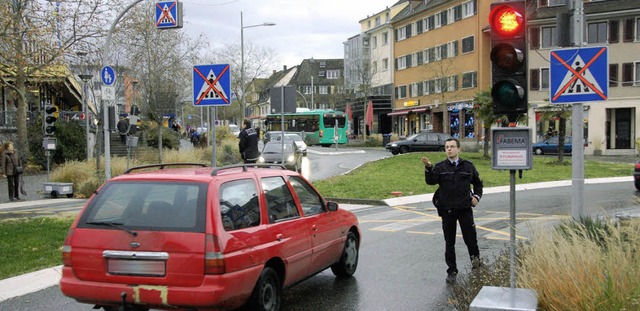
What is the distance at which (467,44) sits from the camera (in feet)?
168

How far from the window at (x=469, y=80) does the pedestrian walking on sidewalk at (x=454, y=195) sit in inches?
1734

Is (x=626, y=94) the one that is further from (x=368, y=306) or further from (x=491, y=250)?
(x=368, y=306)

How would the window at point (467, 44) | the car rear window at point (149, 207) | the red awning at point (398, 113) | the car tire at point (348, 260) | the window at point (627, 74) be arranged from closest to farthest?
1. the car rear window at point (149, 207)
2. the car tire at point (348, 260)
3. the window at point (627, 74)
4. the window at point (467, 44)
5. the red awning at point (398, 113)

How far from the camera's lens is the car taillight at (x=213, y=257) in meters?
4.92

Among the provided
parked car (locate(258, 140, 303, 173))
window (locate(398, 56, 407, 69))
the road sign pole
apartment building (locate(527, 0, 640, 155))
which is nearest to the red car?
the road sign pole

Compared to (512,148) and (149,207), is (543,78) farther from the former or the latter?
(149,207)

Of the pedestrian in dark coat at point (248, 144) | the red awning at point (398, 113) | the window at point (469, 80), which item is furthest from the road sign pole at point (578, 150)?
the red awning at point (398, 113)

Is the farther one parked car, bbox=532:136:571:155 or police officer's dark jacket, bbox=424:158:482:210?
parked car, bbox=532:136:571:155

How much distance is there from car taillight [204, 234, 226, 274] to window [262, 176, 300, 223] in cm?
98

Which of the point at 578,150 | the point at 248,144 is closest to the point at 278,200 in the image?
the point at 578,150

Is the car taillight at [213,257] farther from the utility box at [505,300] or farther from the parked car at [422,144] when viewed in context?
the parked car at [422,144]

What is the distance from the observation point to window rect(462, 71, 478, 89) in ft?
163

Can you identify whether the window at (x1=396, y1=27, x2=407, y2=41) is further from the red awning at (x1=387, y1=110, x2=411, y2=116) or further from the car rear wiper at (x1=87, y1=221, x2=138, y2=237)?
the car rear wiper at (x1=87, y1=221, x2=138, y2=237)

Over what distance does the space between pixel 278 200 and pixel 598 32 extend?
45.3 m
